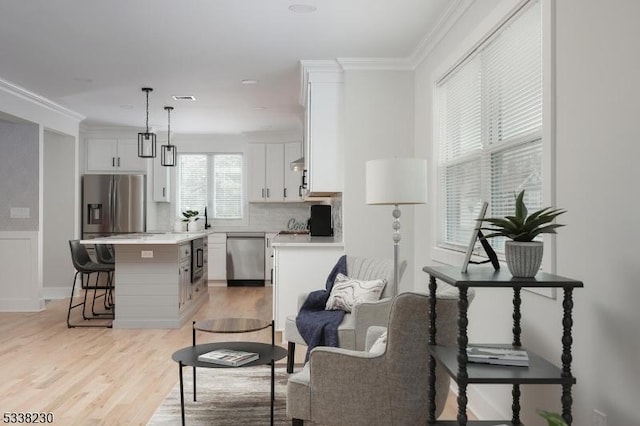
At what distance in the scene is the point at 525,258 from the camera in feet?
6.50

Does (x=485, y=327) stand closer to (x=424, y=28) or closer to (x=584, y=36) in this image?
(x=584, y=36)

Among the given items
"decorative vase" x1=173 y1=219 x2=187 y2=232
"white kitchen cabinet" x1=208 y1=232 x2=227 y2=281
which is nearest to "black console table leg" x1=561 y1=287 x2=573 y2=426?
"decorative vase" x1=173 y1=219 x2=187 y2=232

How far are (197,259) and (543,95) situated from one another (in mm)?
5418

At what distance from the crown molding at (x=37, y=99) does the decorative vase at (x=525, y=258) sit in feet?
18.6

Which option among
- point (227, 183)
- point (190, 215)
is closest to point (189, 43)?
point (190, 215)

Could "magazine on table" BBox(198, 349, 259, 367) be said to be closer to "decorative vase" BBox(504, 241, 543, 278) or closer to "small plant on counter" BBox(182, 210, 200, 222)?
"decorative vase" BBox(504, 241, 543, 278)

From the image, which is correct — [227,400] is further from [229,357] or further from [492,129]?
[492,129]

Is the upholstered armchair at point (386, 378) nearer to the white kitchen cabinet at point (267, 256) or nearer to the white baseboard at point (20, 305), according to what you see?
the white baseboard at point (20, 305)

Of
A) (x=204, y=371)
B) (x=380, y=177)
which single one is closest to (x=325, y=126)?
(x=380, y=177)

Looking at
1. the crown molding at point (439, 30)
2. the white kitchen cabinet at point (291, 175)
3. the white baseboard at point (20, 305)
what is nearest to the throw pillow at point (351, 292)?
the crown molding at point (439, 30)

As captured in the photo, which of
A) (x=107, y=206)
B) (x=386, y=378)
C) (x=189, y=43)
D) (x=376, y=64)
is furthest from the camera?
(x=107, y=206)

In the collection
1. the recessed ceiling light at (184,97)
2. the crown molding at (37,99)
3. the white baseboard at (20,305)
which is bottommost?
the white baseboard at (20,305)

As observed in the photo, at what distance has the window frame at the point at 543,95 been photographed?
2439 mm

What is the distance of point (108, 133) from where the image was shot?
912 centimetres
